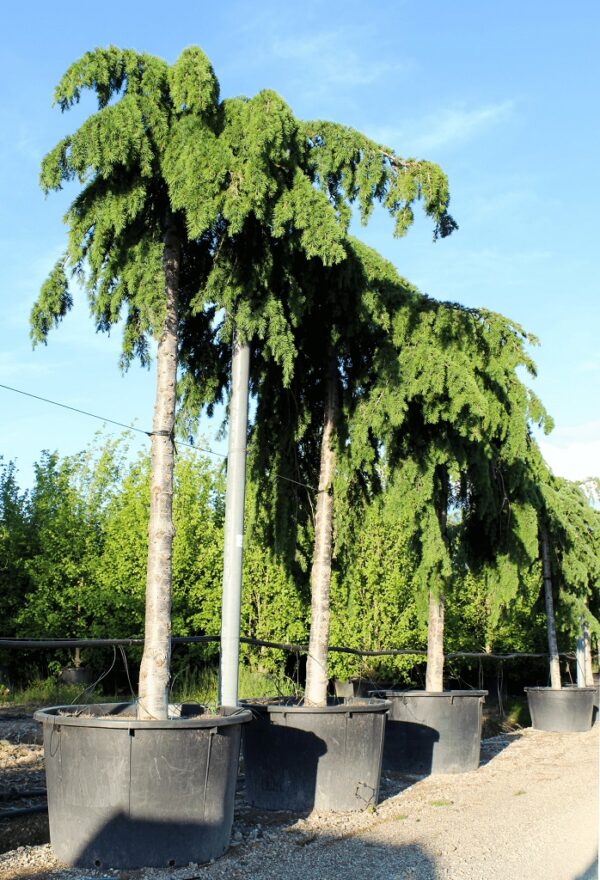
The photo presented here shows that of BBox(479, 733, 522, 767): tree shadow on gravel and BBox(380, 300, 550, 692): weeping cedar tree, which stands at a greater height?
BBox(380, 300, 550, 692): weeping cedar tree

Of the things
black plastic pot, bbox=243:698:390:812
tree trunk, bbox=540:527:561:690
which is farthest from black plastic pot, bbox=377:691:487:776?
tree trunk, bbox=540:527:561:690

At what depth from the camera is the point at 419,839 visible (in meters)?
5.24

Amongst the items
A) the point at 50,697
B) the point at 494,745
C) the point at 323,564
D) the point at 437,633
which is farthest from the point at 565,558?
the point at 50,697

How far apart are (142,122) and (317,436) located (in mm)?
3523

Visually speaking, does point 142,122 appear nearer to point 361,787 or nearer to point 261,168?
point 261,168

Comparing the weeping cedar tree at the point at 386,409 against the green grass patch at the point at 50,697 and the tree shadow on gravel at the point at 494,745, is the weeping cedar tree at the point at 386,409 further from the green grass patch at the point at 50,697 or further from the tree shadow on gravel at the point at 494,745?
the green grass patch at the point at 50,697

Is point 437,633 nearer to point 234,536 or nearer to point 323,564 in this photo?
point 323,564

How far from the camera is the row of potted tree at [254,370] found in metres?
4.52

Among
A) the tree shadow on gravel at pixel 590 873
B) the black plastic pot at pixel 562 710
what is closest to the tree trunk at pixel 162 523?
the tree shadow on gravel at pixel 590 873

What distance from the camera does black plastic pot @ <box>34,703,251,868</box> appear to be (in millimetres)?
4363

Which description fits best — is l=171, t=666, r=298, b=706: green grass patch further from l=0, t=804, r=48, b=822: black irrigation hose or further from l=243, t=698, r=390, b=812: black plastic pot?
l=0, t=804, r=48, b=822: black irrigation hose

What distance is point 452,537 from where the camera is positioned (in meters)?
9.43

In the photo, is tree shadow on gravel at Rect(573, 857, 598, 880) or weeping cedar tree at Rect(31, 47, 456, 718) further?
weeping cedar tree at Rect(31, 47, 456, 718)

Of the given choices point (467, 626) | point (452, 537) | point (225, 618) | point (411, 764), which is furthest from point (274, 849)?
point (467, 626)
